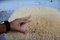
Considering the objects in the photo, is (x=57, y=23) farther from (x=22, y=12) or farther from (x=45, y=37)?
(x=22, y=12)

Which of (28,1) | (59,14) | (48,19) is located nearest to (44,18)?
(48,19)

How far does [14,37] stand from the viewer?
69 cm

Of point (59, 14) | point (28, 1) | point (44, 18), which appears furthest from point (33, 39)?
point (28, 1)

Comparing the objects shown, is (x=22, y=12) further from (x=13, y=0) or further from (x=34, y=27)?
(x=13, y=0)

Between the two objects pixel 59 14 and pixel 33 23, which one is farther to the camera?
pixel 59 14

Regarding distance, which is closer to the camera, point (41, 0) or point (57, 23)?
point (57, 23)

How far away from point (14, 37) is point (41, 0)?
80.8 inches

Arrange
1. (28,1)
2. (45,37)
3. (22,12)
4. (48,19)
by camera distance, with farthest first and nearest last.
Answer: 1. (28,1)
2. (22,12)
3. (48,19)
4. (45,37)

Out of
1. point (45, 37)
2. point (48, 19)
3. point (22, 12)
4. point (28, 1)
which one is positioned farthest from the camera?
point (28, 1)

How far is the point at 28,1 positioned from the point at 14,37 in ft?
6.55

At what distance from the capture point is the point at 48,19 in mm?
753

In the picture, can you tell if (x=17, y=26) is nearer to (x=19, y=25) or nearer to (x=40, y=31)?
(x=19, y=25)

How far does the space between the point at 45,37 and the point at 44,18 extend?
145mm

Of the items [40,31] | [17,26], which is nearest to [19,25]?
[17,26]
